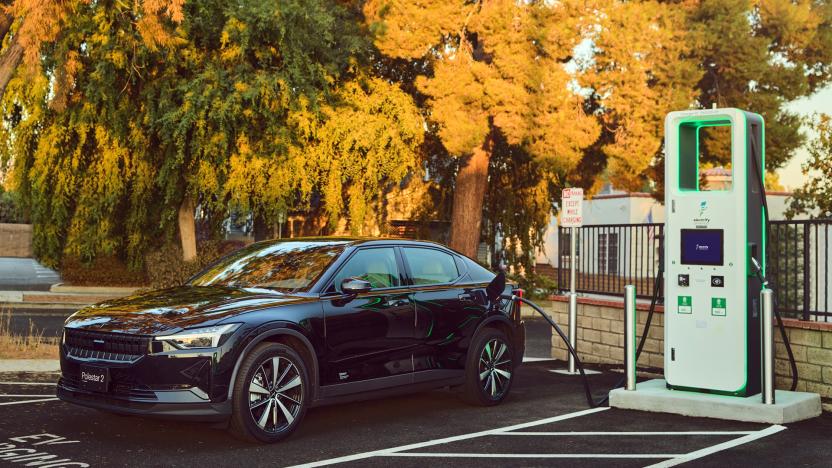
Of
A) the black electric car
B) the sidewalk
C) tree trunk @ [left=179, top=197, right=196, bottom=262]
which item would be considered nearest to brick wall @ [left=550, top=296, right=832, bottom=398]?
the black electric car

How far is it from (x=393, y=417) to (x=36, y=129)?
60.5 ft

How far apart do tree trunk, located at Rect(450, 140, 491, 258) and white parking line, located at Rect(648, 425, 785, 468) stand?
18.5 metres

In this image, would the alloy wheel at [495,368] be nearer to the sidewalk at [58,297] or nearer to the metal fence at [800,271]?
the metal fence at [800,271]

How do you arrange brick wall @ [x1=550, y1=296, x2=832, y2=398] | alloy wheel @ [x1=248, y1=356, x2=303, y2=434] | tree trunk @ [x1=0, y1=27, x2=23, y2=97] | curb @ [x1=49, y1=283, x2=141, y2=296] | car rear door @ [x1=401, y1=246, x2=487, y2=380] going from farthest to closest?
curb @ [x1=49, y1=283, x2=141, y2=296] < tree trunk @ [x1=0, y1=27, x2=23, y2=97] < brick wall @ [x1=550, y1=296, x2=832, y2=398] < car rear door @ [x1=401, y1=246, x2=487, y2=380] < alloy wheel @ [x1=248, y1=356, x2=303, y2=434]

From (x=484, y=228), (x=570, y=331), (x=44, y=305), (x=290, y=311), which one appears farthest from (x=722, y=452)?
(x=484, y=228)

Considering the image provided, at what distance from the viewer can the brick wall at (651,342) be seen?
1026 centimetres

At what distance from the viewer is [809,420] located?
9328mm

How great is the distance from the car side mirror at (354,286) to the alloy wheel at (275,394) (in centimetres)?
86

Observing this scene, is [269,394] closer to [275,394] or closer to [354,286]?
[275,394]

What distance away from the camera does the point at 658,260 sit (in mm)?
12664

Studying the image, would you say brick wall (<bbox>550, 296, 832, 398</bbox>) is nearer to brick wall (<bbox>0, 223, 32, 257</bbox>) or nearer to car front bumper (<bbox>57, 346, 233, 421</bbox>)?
car front bumper (<bbox>57, 346, 233, 421</bbox>)

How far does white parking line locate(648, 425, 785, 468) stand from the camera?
24.1ft

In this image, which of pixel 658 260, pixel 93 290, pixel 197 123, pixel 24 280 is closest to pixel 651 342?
pixel 658 260

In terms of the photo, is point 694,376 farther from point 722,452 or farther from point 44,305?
point 44,305
